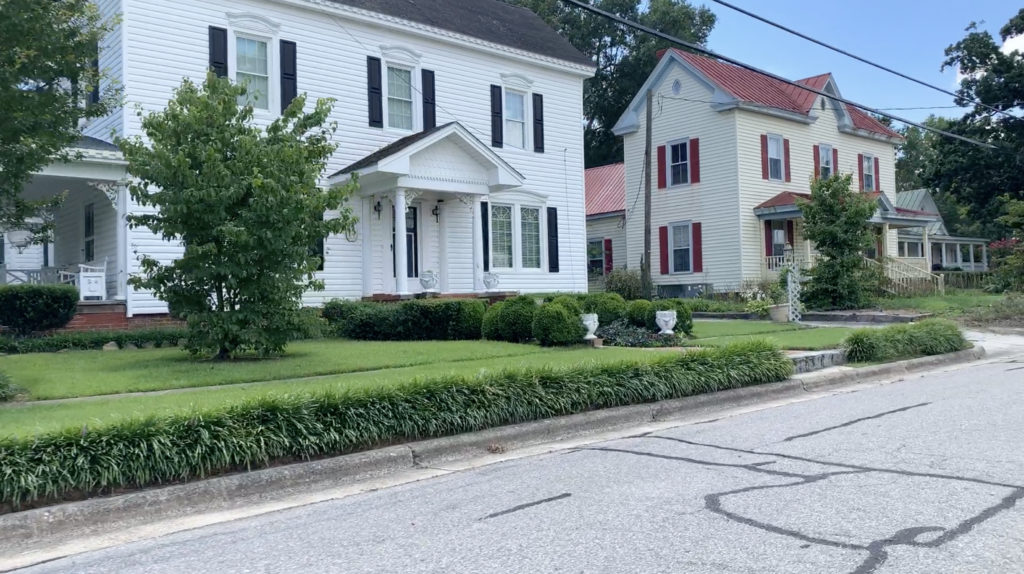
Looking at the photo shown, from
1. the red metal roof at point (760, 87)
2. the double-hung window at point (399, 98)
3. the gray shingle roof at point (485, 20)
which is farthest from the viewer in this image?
the red metal roof at point (760, 87)

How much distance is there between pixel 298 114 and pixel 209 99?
1300mm

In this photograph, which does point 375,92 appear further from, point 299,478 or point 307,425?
point 299,478

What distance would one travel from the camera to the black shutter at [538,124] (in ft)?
74.6

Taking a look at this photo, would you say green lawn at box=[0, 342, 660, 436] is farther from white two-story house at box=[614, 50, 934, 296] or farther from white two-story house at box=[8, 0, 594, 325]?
white two-story house at box=[614, 50, 934, 296]

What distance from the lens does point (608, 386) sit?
9.47m

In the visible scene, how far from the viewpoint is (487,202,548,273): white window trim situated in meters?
21.4

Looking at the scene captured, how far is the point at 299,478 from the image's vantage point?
22.0 ft

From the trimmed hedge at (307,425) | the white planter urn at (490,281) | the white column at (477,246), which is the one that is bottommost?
the trimmed hedge at (307,425)

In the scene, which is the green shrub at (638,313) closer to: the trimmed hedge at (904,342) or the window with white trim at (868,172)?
the trimmed hedge at (904,342)

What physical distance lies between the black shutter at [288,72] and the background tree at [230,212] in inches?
243

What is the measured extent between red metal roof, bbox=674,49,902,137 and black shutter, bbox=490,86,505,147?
1044 cm

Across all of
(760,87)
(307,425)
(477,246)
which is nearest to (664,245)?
(760,87)

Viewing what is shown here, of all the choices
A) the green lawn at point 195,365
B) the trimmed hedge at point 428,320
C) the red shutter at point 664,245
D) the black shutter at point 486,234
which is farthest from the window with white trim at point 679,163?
the green lawn at point 195,365

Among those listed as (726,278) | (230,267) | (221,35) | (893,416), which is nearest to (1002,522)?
(893,416)
